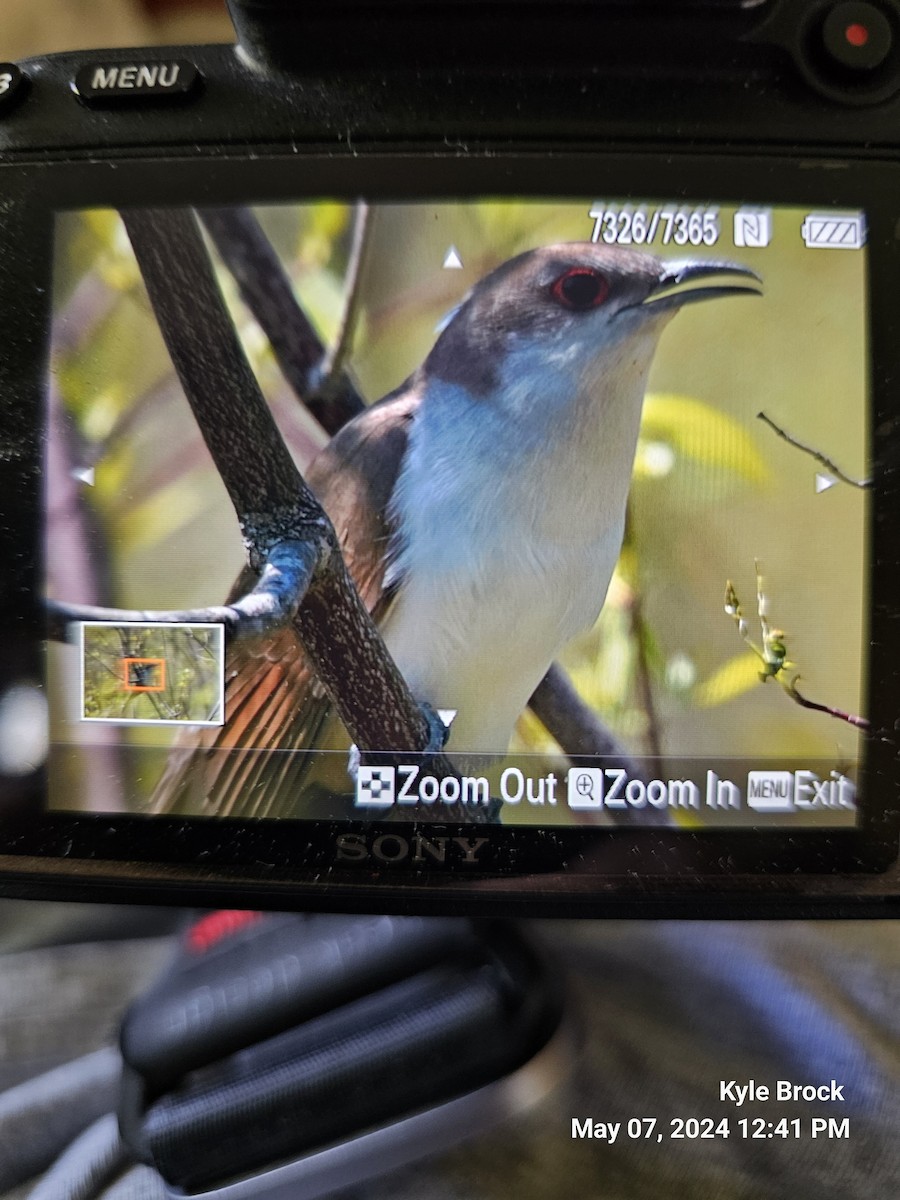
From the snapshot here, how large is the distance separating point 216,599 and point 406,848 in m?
0.15

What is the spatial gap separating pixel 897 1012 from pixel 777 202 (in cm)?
42

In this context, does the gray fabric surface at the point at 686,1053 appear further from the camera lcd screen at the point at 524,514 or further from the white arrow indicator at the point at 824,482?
the white arrow indicator at the point at 824,482

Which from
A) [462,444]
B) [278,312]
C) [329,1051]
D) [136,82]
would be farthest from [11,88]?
[329,1051]

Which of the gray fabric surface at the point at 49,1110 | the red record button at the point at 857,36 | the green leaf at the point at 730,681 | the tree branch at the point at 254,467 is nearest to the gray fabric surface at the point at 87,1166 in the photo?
the gray fabric surface at the point at 49,1110

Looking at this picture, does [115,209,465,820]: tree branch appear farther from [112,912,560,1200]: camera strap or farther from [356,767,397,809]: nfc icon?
[112,912,560,1200]: camera strap

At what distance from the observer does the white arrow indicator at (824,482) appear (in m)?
0.36

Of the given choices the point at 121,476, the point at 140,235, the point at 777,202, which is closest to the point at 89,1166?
the point at 121,476

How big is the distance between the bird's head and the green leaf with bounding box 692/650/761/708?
0.14 m

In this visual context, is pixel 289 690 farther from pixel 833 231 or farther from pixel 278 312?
pixel 833 231

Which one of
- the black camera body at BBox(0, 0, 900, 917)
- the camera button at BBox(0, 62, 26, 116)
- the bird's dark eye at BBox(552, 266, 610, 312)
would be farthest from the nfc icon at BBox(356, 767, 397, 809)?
the camera button at BBox(0, 62, 26, 116)

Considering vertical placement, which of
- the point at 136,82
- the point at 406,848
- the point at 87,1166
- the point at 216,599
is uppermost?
the point at 136,82

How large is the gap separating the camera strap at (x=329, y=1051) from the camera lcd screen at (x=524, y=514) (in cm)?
8

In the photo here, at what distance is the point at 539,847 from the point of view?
38cm

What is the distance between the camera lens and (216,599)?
376 mm
